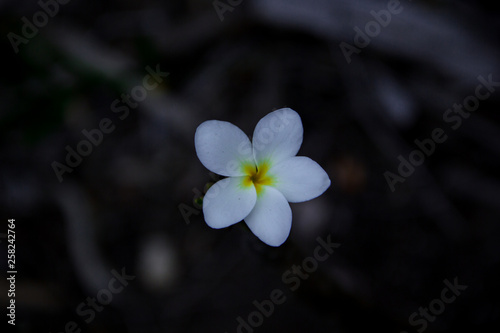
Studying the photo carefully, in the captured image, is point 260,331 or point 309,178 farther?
point 260,331

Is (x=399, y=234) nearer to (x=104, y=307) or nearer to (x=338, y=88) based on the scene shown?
(x=338, y=88)

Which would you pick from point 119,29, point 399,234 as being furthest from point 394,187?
point 119,29

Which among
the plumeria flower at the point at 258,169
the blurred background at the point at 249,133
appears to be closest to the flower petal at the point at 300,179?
the plumeria flower at the point at 258,169

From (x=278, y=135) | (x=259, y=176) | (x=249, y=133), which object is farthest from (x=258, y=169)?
(x=249, y=133)

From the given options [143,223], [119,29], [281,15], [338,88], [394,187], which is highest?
[281,15]

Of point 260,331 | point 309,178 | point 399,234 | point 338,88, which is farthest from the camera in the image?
point 338,88

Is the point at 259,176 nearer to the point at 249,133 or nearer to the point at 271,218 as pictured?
the point at 271,218

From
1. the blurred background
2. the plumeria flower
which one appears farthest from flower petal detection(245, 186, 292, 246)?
the blurred background
